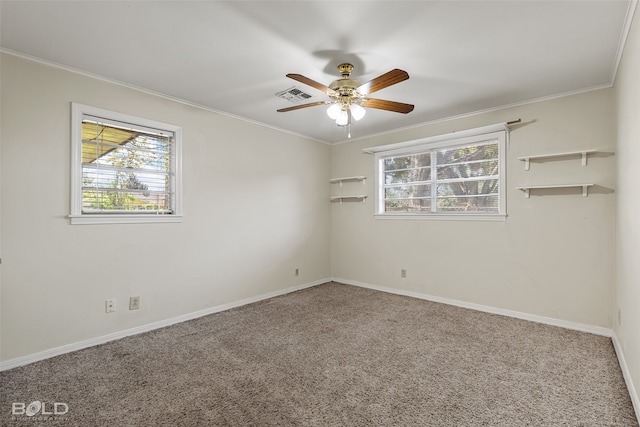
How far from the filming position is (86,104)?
279 cm

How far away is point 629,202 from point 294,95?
2.90 m

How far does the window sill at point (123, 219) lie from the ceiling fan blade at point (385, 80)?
237 centimetres

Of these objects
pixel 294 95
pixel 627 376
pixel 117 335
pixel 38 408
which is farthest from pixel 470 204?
pixel 38 408

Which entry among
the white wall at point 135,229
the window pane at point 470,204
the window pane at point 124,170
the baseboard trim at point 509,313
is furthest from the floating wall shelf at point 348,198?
the window pane at point 124,170

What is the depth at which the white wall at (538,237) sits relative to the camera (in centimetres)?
304

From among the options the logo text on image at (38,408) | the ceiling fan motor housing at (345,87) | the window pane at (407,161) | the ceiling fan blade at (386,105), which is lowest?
the logo text on image at (38,408)

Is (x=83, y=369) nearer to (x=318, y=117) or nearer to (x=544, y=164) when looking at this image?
(x=318, y=117)

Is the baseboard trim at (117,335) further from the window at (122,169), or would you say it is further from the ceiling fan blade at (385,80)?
the ceiling fan blade at (385,80)

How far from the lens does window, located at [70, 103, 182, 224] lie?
278cm

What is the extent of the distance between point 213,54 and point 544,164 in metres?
3.46

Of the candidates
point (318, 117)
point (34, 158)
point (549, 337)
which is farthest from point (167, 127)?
point (549, 337)

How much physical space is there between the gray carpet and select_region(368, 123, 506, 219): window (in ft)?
4.74

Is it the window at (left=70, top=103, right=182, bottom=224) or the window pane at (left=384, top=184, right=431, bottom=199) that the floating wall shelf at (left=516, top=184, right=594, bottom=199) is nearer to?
the window pane at (left=384, top=184, right=431, bottom=199)

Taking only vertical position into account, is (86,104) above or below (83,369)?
above
